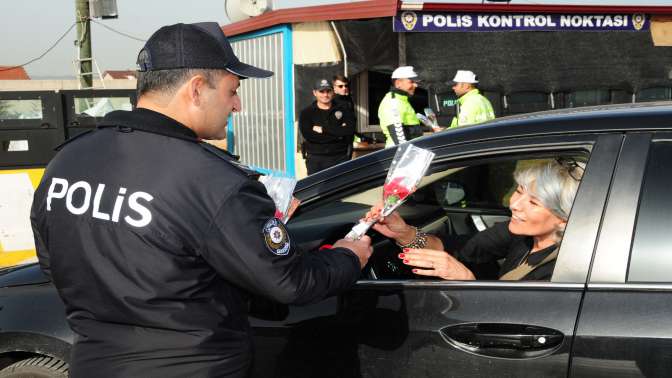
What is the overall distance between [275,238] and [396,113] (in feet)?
20.2

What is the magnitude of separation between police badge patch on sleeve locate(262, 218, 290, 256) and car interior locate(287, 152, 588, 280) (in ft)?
0.39

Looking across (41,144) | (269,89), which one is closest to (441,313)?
(41,144)

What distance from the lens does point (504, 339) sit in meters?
1.95

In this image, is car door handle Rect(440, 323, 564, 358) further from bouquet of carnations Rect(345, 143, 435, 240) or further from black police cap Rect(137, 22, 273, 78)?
black police cap Rect(137, 22, 273, 78)

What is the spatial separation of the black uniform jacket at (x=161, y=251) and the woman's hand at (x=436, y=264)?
0.60 m

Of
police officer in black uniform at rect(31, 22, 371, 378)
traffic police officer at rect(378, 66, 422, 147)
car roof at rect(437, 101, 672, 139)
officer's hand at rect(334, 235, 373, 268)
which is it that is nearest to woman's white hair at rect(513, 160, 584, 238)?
car roof at rect(437, 101, 672, 139)

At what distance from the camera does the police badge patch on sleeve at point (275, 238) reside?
5.30ft

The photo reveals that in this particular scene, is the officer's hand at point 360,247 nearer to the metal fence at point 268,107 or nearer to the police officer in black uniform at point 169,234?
the police officer in black uniform at point 169,234

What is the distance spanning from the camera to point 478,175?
4.03 meters

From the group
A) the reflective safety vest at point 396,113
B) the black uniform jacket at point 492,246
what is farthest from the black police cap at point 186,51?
the reflective safety vest at point 396,113

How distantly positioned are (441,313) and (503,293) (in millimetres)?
186

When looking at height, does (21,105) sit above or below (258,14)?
below

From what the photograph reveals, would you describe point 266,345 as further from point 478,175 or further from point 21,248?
point 21,248

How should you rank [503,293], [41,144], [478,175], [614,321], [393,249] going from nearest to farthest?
1. [614,321]
2. [503,293]
3. [393,249]
4. [478,175]
5. [41,144]
